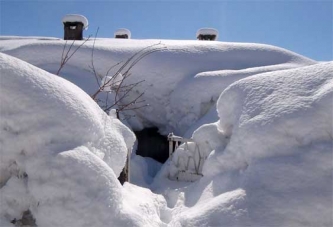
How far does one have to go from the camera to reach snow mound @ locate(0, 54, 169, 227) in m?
1.76

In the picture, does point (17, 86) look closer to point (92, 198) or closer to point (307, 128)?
point (92, 198)

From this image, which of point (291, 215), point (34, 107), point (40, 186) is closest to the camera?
point (40, 186)

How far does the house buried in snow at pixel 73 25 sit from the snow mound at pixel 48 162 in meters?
10.5

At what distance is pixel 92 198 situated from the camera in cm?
179

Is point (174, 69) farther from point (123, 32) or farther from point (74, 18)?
point (123, 32)

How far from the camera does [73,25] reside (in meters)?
12.0

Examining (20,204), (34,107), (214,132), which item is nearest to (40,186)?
(20,204)

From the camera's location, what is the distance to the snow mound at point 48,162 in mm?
1763

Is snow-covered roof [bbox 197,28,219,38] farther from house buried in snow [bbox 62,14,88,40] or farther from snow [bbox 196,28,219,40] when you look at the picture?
house buried in snow [bbox 62,14,88,40]

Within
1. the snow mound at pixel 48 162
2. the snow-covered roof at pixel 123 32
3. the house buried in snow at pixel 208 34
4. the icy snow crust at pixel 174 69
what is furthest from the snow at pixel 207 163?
the snow-covered roof at pixel 123 32

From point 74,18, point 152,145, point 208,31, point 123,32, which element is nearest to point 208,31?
point 208,31

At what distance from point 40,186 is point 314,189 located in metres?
1.77

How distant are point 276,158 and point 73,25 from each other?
11.1 metres

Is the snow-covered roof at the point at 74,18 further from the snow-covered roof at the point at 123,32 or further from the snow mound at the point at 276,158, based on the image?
the snow mound at the point at 276,158
